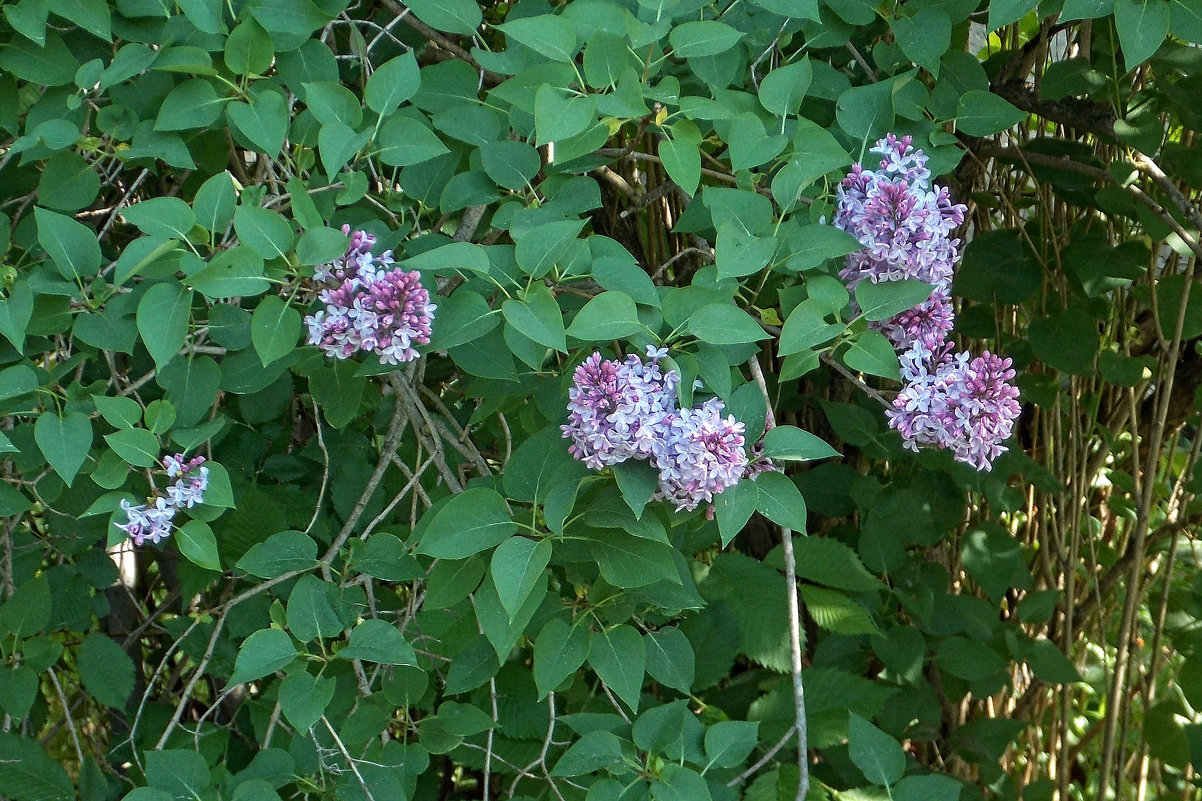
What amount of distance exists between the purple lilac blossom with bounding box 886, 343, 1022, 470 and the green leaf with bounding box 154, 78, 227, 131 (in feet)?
1.88

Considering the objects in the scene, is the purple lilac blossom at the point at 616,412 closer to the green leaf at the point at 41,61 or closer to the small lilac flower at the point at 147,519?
the small lilac flower at the point at 147,519

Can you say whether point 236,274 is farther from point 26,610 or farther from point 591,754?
point 26,610

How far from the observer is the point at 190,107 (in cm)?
85

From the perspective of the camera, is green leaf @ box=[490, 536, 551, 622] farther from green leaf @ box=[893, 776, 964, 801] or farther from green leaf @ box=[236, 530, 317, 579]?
green leaf @ box=[893, 776, 964, 801]

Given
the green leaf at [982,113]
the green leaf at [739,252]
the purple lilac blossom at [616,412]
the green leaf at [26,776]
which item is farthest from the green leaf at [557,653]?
the green leaf at [26,776]

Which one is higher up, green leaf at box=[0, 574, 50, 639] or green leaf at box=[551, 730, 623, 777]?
green leaf at box=[551, 730, 623, 777]

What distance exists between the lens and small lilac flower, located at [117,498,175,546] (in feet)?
2.73

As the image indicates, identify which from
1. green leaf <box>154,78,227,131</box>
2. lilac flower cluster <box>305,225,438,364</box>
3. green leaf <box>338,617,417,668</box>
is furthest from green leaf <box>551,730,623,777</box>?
green leaf <box>154,78,227,131</box>

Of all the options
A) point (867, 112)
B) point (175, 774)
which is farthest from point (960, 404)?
point (175, 774)

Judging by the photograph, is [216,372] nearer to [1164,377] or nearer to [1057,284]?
[1057,284]

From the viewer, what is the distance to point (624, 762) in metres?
0.88

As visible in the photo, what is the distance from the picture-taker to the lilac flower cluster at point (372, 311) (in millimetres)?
713

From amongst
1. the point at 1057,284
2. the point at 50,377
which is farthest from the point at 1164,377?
the point at 50,377

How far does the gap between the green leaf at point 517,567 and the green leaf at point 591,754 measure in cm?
20
